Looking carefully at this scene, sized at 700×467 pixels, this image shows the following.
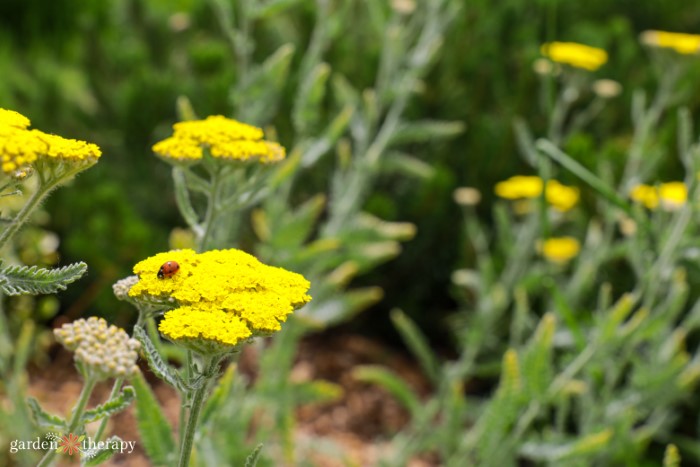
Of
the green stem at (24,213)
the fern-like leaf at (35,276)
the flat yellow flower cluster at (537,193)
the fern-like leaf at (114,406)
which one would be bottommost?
the flat yellow flower cluster at (537,193)

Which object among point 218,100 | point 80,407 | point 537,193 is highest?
point 80,407

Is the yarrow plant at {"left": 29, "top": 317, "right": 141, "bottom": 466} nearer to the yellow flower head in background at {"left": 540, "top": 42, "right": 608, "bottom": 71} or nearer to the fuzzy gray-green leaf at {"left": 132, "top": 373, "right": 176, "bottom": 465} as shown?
the fuzzy gray-green leaf at {"left": 132, "top": 373, "right": 176, "bottom": 465}

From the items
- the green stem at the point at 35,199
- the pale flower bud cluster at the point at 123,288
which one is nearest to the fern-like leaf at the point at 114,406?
the pale flower bud cluster at the point at 123,288

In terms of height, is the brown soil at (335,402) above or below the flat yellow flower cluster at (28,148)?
below

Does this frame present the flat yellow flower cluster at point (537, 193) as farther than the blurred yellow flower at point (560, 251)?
No

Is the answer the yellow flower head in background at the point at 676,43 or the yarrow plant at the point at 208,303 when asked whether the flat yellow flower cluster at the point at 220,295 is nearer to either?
the yarrow plant at the point at 208,303

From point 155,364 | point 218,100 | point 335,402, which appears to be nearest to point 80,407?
point 155,364

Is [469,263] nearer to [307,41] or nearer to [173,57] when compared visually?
[307,41]

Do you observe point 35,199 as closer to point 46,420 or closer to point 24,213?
point 24,213
